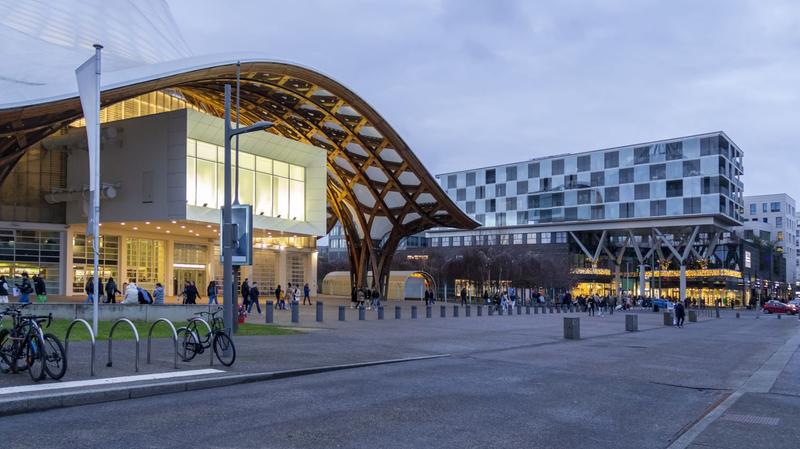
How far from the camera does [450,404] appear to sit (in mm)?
10844

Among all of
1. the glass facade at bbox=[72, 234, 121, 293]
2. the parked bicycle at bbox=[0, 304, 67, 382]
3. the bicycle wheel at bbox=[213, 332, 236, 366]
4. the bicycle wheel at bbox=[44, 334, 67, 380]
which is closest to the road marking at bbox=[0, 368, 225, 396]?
the bicycle wheel at bbox=[44, 334, 67, 380]

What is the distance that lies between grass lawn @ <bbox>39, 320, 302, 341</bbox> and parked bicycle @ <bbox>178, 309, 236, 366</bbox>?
3873 millimetres

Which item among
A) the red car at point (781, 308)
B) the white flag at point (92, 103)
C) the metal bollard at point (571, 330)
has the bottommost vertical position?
the red car at point (781, 308)

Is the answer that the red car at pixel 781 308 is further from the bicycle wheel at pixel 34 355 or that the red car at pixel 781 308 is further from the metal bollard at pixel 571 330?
the bicycle wheel at pixel 34 355

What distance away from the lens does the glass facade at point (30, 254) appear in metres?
41.4

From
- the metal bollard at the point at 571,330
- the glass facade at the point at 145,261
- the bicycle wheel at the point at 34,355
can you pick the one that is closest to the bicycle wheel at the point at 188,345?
the bicycle wheel at the point at 34,355

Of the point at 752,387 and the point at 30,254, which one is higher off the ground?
the point at 30,254

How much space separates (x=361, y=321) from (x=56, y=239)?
73.3 feet

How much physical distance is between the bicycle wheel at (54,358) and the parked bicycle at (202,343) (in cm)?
328

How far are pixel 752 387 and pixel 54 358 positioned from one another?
41.8 ft

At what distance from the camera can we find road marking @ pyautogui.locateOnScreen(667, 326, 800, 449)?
8.67 metres

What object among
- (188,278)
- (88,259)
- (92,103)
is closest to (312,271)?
(188,278)

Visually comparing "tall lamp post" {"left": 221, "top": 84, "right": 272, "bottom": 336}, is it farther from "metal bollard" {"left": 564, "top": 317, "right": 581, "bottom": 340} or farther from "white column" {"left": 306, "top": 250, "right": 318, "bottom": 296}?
"white column" {"left": 306, "top": 250, "right": 318, "bottom": 296}

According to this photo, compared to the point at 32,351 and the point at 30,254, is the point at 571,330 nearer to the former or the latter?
the point at 32,351
